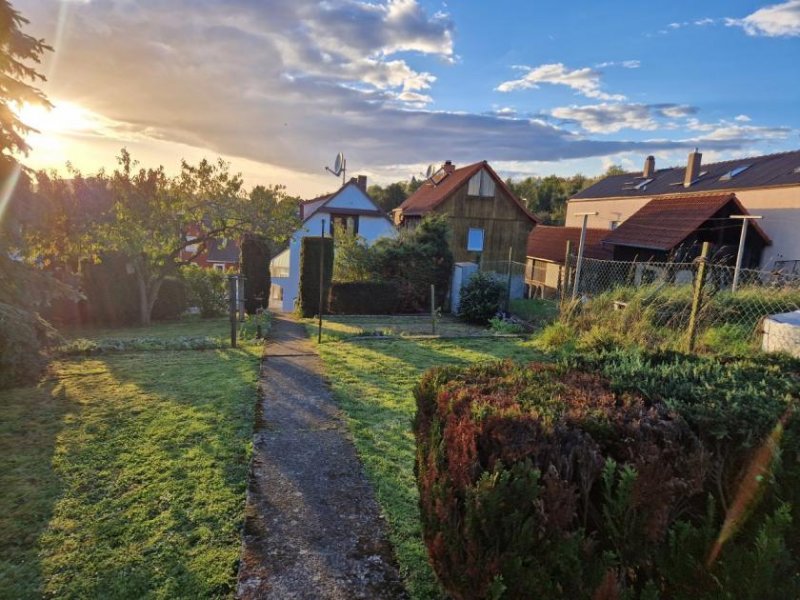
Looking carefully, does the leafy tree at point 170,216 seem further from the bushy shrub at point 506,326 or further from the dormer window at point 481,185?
the dormer window at point 481,185

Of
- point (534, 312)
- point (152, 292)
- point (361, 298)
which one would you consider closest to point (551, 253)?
point (534, 312)

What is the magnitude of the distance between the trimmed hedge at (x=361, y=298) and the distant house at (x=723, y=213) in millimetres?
10461

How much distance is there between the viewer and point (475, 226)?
25.2 metres

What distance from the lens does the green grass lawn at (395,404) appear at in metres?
2.82

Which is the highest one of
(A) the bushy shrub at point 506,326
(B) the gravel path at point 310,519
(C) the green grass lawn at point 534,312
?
(C) the green grass lawn at point 534,312

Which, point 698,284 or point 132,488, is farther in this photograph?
point 698,284

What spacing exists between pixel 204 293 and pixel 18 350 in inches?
451

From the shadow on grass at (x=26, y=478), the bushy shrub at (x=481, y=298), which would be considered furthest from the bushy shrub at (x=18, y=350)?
the bushy shrub at (x=481, y=298)

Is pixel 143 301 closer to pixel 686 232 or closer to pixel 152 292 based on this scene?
pixel 152 292

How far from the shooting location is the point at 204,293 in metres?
16.9

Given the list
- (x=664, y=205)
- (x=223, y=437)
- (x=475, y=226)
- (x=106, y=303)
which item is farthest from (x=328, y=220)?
(x=223, y=437)

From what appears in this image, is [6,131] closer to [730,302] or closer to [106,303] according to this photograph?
[106,303]

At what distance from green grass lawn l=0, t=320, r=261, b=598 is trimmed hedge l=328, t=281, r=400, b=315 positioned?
891 centimetres

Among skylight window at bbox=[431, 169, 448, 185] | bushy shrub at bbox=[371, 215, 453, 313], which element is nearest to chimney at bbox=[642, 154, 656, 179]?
skylight window at bbox=[431, 169, 448, 185]
